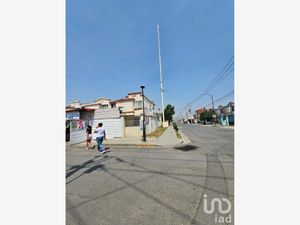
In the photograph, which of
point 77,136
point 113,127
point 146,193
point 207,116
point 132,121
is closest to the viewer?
point 146,193

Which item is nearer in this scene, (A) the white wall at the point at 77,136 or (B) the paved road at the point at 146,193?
(B) the paved road at the point at 146,193

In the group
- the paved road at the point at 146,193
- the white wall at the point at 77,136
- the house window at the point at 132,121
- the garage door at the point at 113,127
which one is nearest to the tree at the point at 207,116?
the house window at the point at 132,121

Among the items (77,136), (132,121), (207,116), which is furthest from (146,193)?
(207,116)

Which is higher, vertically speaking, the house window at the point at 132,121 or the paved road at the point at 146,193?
the house window at the point at 132,121

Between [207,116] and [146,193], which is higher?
[207,116]

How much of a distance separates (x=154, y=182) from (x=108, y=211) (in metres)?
1.52

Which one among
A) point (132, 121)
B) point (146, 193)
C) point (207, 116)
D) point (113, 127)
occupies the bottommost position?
point (146, 193)

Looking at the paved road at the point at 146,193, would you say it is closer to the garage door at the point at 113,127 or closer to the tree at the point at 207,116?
the garage door at the point at 113,127

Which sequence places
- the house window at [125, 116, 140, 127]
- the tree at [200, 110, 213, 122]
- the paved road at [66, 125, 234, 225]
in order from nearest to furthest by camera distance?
the paved road at [66, 125, 234, 225] → the house window at [125, 116, 140, 127] → the tree at [200, 110, 213, 122]

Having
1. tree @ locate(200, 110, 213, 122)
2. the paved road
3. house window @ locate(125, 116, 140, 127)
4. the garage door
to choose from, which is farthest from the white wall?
tree @ locate(200, 110, 213, 122)

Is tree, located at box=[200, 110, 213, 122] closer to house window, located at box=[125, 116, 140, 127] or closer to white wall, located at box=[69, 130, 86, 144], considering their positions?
house window, located at box=[125, 116, 140, 127]

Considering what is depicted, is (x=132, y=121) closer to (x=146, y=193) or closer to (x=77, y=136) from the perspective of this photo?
(x=77, y=136)
